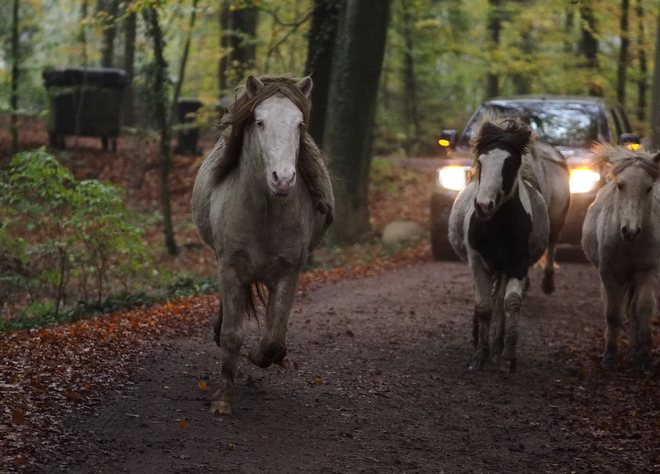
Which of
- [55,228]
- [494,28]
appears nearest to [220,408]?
[55,228]

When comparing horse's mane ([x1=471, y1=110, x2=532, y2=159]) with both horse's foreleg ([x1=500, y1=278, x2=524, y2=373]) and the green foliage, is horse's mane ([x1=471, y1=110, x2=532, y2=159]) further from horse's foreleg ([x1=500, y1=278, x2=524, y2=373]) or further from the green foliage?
the green foliage

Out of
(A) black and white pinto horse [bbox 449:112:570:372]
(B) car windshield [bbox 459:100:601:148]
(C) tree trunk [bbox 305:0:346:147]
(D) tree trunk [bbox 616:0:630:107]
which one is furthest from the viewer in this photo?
(D) tree trunk [bbox 616:0:630:107]

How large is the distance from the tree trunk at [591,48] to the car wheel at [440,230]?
12.3 metres

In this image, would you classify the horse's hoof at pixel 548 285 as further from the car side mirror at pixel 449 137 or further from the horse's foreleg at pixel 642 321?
the horse's foreleg at pixel 642 321

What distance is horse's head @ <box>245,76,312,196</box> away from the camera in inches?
213

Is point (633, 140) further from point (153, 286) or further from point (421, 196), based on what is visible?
point (421, 196)

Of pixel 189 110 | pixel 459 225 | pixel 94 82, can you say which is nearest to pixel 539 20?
pixel 189 110

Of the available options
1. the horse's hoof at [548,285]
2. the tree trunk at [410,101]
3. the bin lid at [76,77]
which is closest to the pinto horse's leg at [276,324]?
the horse's hoof at [548,285]

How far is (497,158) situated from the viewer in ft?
24.9

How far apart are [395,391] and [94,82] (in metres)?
21.9

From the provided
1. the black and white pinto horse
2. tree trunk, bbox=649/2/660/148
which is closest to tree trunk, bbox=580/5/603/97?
tree trunk, bbox=649/2/660/148

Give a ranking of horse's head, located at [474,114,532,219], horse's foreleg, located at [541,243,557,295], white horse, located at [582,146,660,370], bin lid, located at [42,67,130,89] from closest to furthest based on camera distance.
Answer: horse's head, located at [474,114,532,219] < white horse, located at [582,146,660,370] < horse's foreleg, located at [541,243,557,295] < bin lid, located at [42,67,130,89]

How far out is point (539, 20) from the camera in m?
27.7

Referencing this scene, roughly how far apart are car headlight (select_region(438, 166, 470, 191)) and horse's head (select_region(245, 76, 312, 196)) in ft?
24.2
